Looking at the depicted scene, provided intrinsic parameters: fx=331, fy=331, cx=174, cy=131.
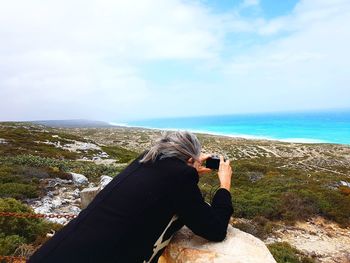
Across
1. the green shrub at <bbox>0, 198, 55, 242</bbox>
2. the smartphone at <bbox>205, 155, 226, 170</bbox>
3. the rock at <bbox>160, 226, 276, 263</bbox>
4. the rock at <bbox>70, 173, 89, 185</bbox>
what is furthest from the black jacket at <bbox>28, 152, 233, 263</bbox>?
the rock at <bbox>70, 173, 89, 185</bbox>

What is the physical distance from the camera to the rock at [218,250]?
9.53 feet

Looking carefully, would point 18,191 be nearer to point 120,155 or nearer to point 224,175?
point 224,175

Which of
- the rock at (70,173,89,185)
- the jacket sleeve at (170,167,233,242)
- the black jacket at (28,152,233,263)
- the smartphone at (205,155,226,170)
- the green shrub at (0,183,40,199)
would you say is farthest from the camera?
the rock at (70,173,89,185)

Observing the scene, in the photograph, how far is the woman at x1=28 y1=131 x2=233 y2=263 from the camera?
2.29 meters

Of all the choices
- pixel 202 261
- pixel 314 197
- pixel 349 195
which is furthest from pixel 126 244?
pixel 349 195

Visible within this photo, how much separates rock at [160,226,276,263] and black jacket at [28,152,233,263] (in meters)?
0.37

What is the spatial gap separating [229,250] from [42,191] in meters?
10.1

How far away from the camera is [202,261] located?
116 inches

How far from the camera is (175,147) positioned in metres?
2.71

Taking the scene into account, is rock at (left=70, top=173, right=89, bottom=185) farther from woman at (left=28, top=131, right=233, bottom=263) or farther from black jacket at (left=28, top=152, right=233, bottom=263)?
black jacket at (left=28, top=152, right=233, bottom=263)

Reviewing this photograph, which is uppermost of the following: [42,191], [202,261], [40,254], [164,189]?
[164,189]

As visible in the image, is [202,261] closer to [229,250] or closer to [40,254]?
[229,250]

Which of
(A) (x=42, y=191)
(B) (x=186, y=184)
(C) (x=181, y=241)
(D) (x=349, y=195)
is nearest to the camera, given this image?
(B) (x=186, y=184)

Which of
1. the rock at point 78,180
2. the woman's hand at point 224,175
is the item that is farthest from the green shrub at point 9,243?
the rock at point 78,180
